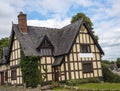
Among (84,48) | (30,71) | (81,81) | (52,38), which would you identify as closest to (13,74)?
(30,71)

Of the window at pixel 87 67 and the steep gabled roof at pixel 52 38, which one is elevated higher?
the steep gabled roof at pixel 52 38

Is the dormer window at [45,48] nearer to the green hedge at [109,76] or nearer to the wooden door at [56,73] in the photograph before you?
the wooden door at [56,73]

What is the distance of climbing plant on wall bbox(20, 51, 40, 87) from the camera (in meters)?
28.6

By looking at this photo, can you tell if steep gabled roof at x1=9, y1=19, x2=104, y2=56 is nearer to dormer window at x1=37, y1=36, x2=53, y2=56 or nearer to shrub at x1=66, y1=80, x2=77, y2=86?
dormer window at x1=37, y1=36, x2=53, y2=56

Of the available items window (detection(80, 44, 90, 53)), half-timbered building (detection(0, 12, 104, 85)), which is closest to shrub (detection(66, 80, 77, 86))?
half-timbered building (detection(0, 12, 104, 85))

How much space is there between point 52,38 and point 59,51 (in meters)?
3.18

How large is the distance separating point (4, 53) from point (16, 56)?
215 inches

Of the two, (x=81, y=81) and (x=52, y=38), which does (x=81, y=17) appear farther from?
(x=81, y=81)

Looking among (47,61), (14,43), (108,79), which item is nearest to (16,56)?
(14,43)

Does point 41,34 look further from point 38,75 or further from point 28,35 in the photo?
point 38,75

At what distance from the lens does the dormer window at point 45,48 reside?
30.7 metres

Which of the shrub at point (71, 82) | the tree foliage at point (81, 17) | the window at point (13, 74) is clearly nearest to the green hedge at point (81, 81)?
the shrub at point (71, 82)

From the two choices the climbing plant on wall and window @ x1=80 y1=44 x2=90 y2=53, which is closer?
the climbing plant on wall

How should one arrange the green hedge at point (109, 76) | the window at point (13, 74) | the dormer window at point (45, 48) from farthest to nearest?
the green hedge at point (109, 76), the window at point (13, 74), the dormer window at point (45, 48)
